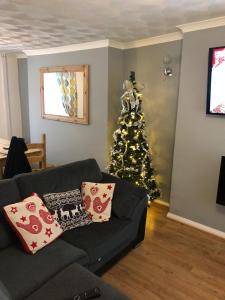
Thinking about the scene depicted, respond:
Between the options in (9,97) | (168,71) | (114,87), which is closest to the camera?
(168,71)

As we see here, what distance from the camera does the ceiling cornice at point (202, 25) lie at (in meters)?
2.61

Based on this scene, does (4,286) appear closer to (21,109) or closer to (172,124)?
(172,124)

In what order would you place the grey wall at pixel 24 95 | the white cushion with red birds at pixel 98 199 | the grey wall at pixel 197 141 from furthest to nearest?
1. the grey wall at pixel 24 95
2. the grey wall at pixel 197 141
3. the white cushion with red birds at pixel 98 199

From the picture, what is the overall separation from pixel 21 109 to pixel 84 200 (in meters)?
4.16

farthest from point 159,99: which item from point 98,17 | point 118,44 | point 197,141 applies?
point 98,17

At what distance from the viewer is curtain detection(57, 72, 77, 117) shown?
4.37m

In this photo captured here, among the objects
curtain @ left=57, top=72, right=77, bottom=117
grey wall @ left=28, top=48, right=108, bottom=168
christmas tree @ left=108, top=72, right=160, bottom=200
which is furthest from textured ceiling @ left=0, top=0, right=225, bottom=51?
curtain @ left=57, top=72, right=77, bottom=117

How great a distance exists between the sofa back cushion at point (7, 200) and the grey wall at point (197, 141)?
80.9 inches

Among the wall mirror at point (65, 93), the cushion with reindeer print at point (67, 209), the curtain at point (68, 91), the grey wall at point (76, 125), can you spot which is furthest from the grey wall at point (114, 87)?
the cushion with reindeer print at point (67, 209)

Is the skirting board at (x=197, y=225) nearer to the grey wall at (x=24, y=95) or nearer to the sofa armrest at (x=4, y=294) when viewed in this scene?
the sofa armrest at (x=4, y=294)

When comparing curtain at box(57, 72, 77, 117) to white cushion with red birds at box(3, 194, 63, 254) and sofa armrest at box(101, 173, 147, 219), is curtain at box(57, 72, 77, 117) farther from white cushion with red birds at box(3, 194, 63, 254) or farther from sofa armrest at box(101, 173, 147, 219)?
white cushion with red birds at box(3, 194, 63, 254)

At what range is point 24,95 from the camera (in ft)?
19.1

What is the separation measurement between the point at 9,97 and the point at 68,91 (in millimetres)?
1985

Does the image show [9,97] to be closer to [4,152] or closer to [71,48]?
[71,48]
